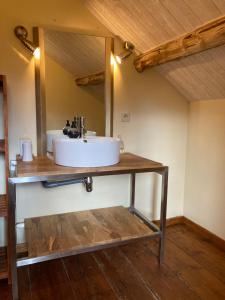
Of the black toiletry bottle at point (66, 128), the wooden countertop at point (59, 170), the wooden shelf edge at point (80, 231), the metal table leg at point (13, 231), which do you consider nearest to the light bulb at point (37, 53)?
the black toiletry bottle at point (66, 128)

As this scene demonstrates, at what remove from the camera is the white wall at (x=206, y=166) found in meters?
2.34

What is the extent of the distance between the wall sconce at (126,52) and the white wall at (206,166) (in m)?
0.84

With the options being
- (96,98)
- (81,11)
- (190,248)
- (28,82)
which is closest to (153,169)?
(96,98)

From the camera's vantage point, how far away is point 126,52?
226 cm

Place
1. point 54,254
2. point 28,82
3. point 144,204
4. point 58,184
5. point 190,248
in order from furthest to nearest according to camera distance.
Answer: point 144,204 < point 190,248 < point 58,184 < point 28,82 < point 54,254

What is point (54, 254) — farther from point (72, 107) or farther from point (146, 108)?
point (146, 108)

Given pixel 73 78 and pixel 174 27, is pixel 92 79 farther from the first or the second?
pixel 174 27

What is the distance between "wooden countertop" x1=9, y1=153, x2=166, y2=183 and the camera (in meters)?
1.55

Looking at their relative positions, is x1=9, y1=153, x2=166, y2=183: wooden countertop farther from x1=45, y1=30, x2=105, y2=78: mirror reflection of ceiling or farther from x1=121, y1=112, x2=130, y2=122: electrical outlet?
x1=45, y1=30, x2=105, y2=78: mirror reflection of ceiling

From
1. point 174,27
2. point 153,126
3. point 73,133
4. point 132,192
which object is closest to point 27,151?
point 73,133

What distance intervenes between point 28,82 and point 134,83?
913 millimetres

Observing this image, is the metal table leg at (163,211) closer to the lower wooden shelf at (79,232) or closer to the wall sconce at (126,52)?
the lower wooden shelf at (79,232)

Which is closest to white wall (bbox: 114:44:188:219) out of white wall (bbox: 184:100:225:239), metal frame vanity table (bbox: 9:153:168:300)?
white wall (bbox: 184:100:225:239)

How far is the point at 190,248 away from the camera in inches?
92.0
